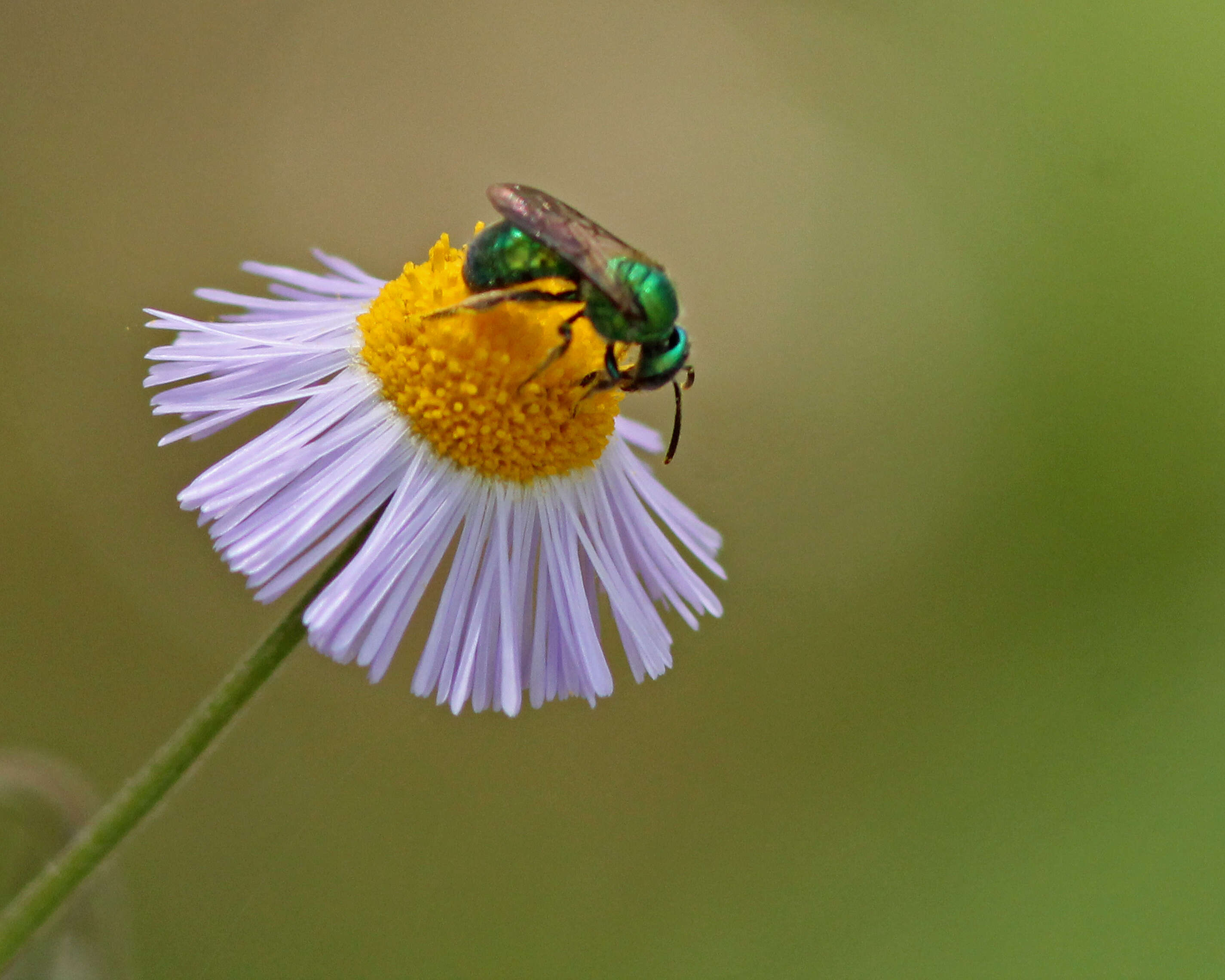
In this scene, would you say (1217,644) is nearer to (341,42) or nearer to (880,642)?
(880,642)

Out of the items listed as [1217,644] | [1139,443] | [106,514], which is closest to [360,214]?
[106,514]

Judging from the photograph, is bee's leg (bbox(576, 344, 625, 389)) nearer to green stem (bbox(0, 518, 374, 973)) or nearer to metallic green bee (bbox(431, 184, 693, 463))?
metallic green bee (bbox(431, 184, 693, 463))

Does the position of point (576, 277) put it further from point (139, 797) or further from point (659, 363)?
point (139, 797)

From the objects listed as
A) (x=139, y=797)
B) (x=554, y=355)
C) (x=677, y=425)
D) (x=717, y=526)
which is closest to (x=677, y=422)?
(x=677, y=425)

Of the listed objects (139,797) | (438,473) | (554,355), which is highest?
(554,355)

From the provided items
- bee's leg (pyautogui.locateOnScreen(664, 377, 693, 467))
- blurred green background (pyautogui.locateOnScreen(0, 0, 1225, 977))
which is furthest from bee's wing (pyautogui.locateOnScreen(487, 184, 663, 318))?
blurred green background (pyautogui.locateOnScreen(0, 0, 1225, 977))

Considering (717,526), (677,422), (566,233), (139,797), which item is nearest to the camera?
(139,797)

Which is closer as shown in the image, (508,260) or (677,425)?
(508,260)
